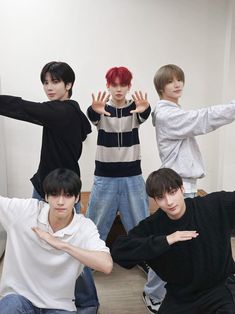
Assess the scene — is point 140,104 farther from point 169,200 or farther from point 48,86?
point 169,200

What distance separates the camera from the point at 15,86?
2.88 meters

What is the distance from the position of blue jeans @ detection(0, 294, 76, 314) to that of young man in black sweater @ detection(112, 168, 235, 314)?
1.22 feet

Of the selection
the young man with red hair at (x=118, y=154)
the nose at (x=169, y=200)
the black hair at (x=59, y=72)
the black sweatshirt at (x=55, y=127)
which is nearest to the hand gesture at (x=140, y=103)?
the young man with red hair at (x=118, y=154)

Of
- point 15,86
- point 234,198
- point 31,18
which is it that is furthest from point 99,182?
point 31,18

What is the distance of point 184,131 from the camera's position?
1.95 m

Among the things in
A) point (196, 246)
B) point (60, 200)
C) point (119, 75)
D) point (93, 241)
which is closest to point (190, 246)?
point (196, 246)

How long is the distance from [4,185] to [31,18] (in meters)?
1.23

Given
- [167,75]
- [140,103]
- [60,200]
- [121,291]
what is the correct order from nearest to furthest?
[60,200] < [167,75] < [140,103] < [121,291]

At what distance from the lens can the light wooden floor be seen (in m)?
2.19

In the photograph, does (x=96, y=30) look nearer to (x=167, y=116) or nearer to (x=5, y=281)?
A: (x=167, y=116)

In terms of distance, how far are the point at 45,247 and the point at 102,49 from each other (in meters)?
1.75

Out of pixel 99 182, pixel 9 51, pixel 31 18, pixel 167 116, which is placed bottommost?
pixel 99 182

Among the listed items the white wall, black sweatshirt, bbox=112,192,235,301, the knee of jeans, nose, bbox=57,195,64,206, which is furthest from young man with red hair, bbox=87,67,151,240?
the white wall

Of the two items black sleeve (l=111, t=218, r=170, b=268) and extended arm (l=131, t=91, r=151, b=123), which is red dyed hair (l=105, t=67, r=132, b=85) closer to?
extended arm (l=131, t=91, r=151, b=123)
